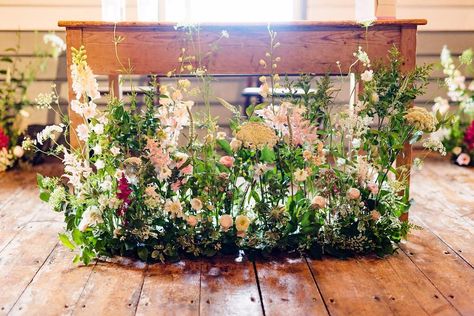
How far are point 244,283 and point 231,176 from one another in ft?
1.59

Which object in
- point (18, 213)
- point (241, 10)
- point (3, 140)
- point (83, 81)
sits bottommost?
point (18, 213)

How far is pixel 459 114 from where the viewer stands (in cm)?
551

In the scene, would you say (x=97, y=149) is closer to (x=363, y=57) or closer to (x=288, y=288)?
(x=288, y=288)

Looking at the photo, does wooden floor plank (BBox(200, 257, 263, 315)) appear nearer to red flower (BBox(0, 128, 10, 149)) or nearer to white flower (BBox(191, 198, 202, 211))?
white flower (BBox(191, 198, 202, 211))

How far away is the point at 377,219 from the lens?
117 inches

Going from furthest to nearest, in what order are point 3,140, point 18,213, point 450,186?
point 3,140
point 450,186
point 18,213

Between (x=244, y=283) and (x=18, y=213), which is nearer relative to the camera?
(x=244, y=283)

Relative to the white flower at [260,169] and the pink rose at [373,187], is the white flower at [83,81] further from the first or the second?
the pink rose at [373,187]

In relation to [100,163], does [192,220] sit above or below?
below

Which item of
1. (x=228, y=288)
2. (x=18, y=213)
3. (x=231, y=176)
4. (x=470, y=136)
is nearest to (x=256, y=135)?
(x=231, y=176)

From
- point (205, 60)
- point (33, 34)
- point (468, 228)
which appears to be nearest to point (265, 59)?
point (205, 60)

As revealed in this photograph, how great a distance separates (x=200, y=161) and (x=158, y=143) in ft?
0.68

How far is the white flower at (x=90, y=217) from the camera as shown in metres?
2.83

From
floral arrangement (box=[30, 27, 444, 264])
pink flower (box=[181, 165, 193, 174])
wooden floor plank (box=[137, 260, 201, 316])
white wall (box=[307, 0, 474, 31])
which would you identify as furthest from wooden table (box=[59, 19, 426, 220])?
white wall (box=[307, 0, 474, 31])
